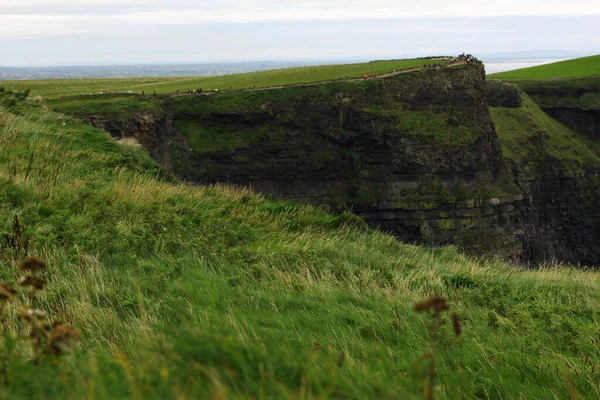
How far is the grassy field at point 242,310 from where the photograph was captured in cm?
262

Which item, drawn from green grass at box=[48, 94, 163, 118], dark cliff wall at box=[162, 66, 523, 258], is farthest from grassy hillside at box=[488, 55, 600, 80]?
green grass at box=[48, 94, 163, 118]

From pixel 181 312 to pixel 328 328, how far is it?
137cm

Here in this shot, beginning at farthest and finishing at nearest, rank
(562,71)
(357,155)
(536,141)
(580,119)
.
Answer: (562,71)
(580,119)
(536,141)
(357,155)

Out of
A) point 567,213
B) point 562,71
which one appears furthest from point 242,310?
point 562,71

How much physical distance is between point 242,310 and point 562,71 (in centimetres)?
9130

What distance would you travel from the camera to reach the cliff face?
5069 cm

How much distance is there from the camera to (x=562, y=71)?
8425cm

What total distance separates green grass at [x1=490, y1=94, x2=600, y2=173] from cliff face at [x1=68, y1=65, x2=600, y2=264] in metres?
11.2

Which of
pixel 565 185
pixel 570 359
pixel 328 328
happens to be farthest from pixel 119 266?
pixel 565 185

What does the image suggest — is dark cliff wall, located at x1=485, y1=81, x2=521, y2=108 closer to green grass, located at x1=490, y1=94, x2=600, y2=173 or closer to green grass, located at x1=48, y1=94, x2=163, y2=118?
green grass, located at x1=490, y1=94, x2=600, y2=173

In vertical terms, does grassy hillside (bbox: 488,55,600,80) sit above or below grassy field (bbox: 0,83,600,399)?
above

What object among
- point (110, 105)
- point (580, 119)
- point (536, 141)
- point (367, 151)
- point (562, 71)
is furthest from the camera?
point (562, 71)

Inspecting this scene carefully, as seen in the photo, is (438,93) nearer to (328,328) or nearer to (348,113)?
(348,113)

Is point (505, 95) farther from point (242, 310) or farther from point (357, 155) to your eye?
point (242, 310)
